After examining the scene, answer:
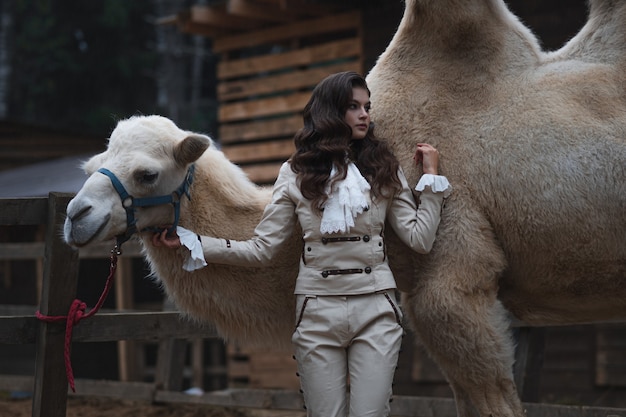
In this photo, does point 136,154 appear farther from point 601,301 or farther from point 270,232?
point 601,301

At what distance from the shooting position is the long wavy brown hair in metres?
4.07

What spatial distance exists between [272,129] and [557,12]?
3.99 meters

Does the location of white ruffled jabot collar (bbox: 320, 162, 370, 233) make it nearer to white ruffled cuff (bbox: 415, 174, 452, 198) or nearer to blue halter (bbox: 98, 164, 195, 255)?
white ruffled cuff (bbox: 415, 174, 452, 198)

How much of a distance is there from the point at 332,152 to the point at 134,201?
3.27 feet

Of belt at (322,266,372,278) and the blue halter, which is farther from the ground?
the blue halter

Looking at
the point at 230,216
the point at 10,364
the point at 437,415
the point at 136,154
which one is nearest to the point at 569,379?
the point at 437,415

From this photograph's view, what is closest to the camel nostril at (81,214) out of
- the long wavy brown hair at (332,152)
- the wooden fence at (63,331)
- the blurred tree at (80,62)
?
the wooden fence at (63,331)

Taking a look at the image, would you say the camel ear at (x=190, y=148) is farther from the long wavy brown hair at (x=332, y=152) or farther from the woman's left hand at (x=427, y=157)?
the woman's left hand at (x=427, y=157)

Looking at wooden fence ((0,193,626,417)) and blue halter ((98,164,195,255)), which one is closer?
blue halter ((98,164,195,255))

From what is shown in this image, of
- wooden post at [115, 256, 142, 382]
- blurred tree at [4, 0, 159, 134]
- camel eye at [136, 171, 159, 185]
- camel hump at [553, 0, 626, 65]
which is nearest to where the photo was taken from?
camel eye at [136, 171, 159, 185]

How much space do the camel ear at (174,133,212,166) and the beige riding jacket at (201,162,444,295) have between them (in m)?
0.42

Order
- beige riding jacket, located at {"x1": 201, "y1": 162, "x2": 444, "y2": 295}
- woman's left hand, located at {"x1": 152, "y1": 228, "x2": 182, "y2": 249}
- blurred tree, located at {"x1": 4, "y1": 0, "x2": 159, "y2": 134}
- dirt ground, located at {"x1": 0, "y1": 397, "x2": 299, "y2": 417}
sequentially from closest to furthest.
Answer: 1. beige riding jacket, located at {"x1": 201, "y1": 162, "x2": 444, "y2": 295}
2. woman's left hand, located at {"x1": 152, "y1": 228, "x2": 182, "y2": 249}
3. dirt ground, located at {"x1": 0, "y1": 397, "x2": 299, "y2": 417}
4. blurred tree, located at {"x1": 4, "y1": 0, "x2": 159, "y2": 134}

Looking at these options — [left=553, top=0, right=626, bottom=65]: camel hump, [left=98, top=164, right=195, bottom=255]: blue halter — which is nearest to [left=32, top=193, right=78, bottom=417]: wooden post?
[left=98, top=164, right=195, bottom=255]: blue halter

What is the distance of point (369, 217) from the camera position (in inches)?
160
